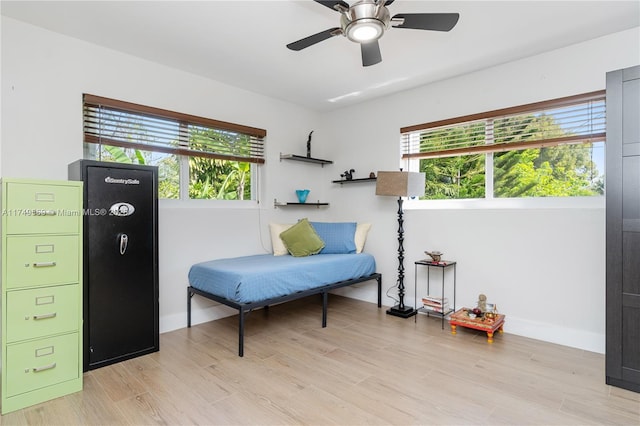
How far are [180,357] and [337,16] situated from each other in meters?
2.75

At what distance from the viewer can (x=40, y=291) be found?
2080mm

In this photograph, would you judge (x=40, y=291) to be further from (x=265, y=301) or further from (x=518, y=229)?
(x=518, y=229)

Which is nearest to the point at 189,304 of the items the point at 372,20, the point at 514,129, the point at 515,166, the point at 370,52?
the point at 370,52

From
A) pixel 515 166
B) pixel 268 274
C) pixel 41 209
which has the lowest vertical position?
pixel 268 274

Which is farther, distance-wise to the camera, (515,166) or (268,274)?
(515,166)

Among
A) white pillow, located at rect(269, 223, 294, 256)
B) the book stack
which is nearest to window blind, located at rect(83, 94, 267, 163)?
white pillow, located at rect(269, 223, 294, 256)

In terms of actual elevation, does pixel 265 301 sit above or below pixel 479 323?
above

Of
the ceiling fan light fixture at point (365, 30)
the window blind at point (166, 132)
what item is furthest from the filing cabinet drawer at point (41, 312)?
the ceiling fan light fixture at point (365, 30)

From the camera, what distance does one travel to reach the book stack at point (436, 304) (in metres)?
3.48

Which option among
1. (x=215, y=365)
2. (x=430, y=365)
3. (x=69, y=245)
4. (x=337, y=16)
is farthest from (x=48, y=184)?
(x=430, y=365)

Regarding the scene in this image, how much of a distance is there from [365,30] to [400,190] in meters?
1.81

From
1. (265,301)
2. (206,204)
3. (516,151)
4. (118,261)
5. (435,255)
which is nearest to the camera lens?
(118,261)

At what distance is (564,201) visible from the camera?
3006 mm

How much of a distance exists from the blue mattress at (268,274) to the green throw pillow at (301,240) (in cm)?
11
